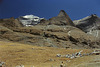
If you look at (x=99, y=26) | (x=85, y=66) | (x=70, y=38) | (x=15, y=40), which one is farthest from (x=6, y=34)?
(x=99, y=26)

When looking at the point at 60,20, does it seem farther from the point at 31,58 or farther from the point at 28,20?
the point at 28,20

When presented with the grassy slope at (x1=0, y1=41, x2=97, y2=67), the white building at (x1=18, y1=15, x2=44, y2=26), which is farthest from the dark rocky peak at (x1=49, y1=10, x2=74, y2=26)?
the white building at (x1=18, y1=15, x2=44, y2=26)

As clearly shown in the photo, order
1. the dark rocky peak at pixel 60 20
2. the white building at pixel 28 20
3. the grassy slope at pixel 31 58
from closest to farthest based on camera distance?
1. the grassy slope at pixel 31 58
2. the dark rocky peak at pixel 60 20
3. the white building at pixel 28 20

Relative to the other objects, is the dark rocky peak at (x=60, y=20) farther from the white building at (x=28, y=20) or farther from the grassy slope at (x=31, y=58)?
the white building at (x=28, y=20)

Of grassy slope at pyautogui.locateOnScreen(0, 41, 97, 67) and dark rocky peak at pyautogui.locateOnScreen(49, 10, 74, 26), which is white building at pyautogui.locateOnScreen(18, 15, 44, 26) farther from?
grassy slope at pyautogui.locateOnScreen(0, 41, 97, 67)

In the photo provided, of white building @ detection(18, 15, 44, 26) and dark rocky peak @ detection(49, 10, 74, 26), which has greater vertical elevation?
white building @ detection(18, 15, 44, 26)

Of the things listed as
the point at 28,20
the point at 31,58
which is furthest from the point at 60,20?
the point at 28,20

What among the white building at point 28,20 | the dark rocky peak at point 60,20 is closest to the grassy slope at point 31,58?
the dark rocky peak at point 60,20

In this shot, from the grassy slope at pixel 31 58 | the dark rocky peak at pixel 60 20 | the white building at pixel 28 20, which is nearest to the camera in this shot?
the grassy slope at pixel 31 58

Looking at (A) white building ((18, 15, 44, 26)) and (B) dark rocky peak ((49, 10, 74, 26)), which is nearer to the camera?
(B) dark rocky peak ((49, 10, 74, 26))

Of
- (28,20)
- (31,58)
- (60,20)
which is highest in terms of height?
(28,20)

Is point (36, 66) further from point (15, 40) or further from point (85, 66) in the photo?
point (15, 40)

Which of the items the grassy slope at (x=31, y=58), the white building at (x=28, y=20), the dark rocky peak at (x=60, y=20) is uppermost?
the white building at (x=28, y=20)

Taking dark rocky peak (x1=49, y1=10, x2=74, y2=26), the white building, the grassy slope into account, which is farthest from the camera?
the white building
